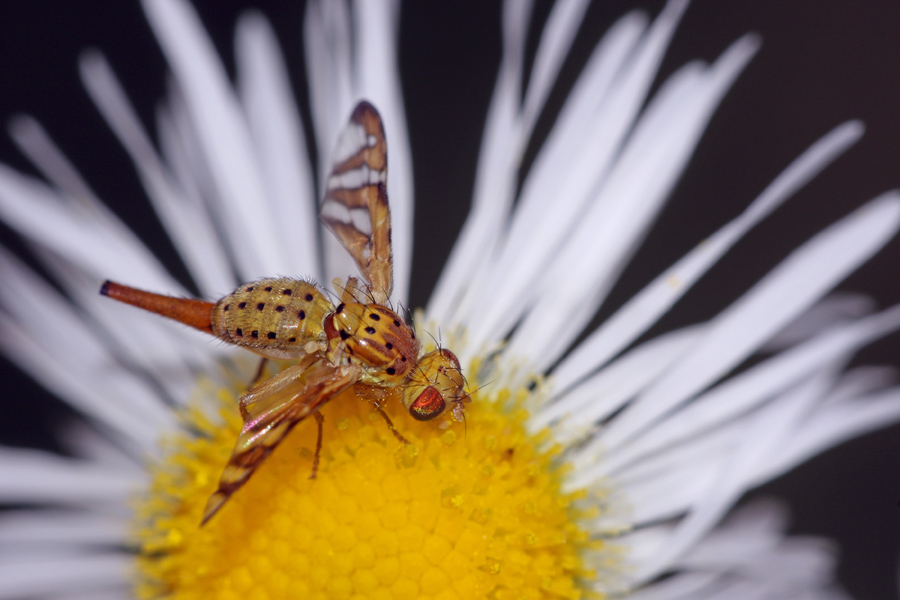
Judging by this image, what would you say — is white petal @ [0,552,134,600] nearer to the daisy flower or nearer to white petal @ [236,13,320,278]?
the daisy flower

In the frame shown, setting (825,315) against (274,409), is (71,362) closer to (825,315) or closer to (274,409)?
(274,409)

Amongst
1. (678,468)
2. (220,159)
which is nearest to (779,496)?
(678,468)

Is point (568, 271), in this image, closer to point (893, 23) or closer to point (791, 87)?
point (791, 87)

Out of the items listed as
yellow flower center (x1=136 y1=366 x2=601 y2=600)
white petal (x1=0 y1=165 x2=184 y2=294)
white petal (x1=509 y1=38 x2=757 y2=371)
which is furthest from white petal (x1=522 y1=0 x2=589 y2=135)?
white petal (x1=0 y1=165 x2=184 y2=294)

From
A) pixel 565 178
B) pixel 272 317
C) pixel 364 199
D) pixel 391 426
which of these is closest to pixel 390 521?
pixel 391 426

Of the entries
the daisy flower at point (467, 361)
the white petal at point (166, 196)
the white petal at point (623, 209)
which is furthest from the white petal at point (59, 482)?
the white petal at point (623, 209)

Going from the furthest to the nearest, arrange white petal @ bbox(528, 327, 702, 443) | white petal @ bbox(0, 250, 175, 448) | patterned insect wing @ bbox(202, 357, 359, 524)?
white petal @ bbox(0, 250, 175, 448), white petal @ bbox(528, 327, 702, 443), patterned insect wing @ bbox(202, 357, 359, 524)
